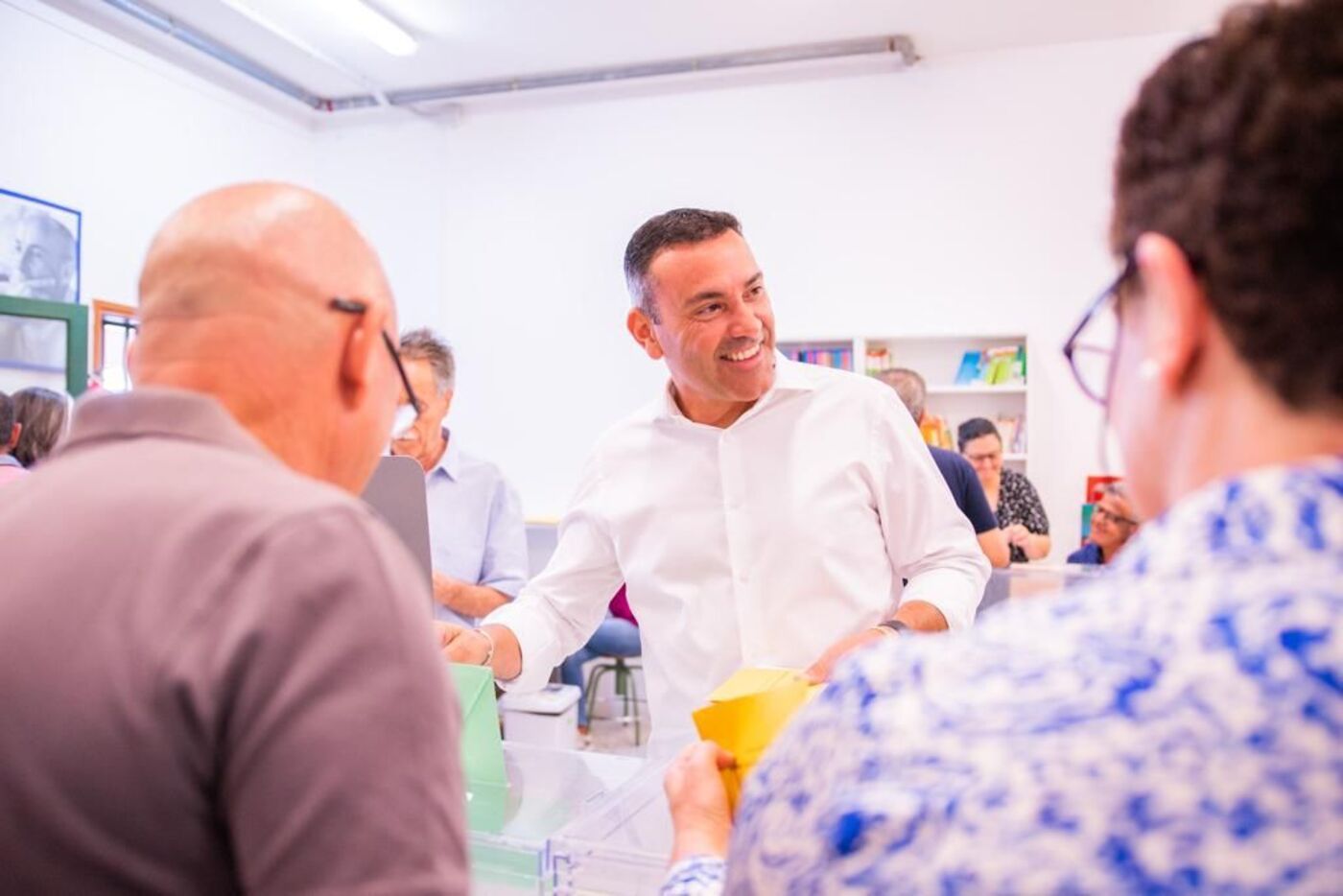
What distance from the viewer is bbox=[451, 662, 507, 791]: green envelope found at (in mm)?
1553

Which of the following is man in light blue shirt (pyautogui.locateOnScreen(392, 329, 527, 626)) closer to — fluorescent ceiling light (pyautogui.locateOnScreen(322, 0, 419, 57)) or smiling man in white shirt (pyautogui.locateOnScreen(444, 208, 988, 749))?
smiling man in white shirt (pyautogui.locateOnScreen(444, 208, 988, 749))

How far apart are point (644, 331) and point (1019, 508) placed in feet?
10.9

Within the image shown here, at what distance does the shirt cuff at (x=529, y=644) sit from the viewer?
2010 mm

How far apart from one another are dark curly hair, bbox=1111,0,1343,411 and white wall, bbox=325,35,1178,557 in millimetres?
5232

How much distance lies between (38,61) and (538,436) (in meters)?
3.48

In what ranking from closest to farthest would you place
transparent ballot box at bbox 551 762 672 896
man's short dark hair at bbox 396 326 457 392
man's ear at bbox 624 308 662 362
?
transparent ballot box at bbox 551 762 672 896 < man's ear at bbox 624 308 662 362 < man's short dark hair at bbox 396 326 457 392

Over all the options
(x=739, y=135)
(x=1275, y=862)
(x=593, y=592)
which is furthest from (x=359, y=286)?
(x=739, y=135)

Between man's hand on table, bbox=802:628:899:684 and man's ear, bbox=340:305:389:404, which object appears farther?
man's hand on table, bbox=802:628:899:684

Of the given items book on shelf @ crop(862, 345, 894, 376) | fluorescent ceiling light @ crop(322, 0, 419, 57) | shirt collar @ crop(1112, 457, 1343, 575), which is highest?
fluorescent ceiling light @ crop(322, 0, 419, 57)

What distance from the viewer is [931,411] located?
608cm

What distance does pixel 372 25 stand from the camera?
559 cm

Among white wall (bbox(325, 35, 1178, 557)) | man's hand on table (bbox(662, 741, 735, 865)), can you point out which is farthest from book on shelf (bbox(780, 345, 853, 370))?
man's hand on table (bbox(662, 741, 735, 865))

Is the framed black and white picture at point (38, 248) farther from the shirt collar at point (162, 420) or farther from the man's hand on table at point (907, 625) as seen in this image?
the shirt collar at point (162, 420)

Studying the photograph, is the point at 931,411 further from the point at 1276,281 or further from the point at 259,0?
the point at 1276,281
